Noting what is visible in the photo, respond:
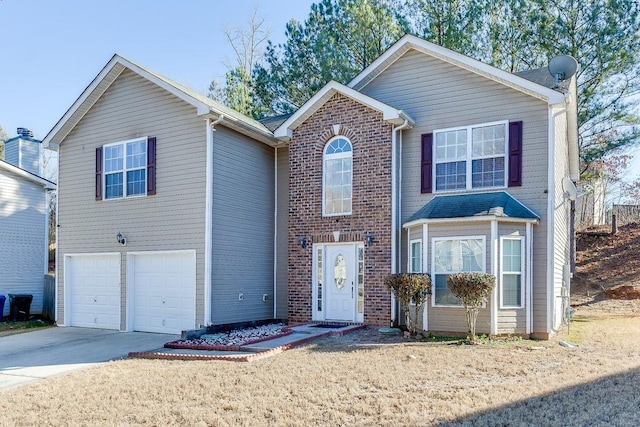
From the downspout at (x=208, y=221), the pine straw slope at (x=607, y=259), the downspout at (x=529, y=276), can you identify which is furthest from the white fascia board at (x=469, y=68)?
the pine straw slope at (x=607, y=259)

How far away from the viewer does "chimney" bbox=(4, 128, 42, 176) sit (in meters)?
20.1

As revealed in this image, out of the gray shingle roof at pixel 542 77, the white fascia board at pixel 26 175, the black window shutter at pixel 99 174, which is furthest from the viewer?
the white fascia board at pixel 26 175

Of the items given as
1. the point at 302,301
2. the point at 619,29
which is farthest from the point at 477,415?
the point at 619,29

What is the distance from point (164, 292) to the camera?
13055 mm

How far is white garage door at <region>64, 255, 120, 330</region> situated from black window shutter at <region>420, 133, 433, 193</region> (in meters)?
8.11

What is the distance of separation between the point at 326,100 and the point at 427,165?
9.82 ft

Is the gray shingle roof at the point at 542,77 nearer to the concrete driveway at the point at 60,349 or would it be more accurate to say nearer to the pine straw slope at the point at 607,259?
the pine straw slope at the point at 607,259

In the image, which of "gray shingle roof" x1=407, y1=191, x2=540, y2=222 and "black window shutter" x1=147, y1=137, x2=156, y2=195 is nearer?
"gray shingle roof" x1=407, y1=191, x2=540, y2=222

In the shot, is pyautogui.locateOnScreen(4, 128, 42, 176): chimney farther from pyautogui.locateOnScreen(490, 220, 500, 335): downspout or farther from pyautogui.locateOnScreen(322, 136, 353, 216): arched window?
pyautogui.locateOnScreen(490, 220, 500, 335): downspout

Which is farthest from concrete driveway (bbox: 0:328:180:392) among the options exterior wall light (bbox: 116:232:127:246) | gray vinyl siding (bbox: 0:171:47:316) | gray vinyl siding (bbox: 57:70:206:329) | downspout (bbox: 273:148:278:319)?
gray vinyl siding (bbox: 0:171:47:316)

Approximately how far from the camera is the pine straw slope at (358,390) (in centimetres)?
591

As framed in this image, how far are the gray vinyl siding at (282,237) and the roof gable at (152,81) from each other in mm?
731

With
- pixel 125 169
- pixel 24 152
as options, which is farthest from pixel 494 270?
pixel 24 152

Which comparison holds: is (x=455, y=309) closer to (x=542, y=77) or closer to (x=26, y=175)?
(x=542, y=77)
